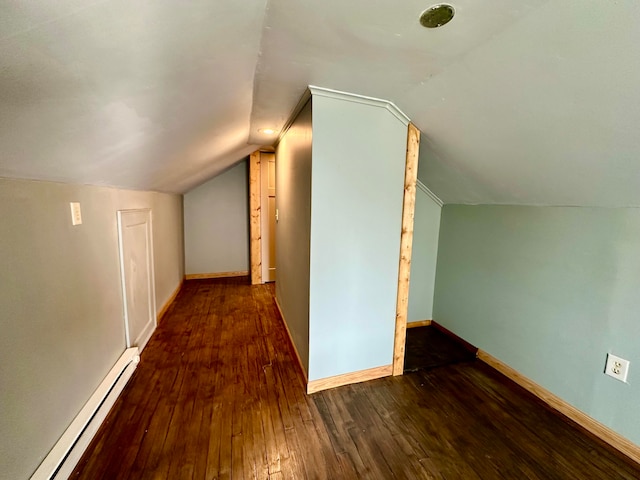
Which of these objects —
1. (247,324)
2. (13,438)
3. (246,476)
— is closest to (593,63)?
(246,476)

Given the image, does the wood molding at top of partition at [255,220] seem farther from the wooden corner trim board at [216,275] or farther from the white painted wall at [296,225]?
the white painted wall at [296,225]

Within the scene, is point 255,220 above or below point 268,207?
below

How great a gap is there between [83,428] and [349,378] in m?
1.62

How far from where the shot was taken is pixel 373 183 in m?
1.92

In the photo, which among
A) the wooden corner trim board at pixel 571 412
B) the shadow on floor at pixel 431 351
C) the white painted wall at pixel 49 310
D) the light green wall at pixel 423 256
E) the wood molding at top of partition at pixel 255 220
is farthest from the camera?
the wood molding at top of partition at pixel 255 220

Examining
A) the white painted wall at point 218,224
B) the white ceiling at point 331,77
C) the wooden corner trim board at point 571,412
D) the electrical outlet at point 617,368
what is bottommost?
the wooden corner trim board at point 571,412

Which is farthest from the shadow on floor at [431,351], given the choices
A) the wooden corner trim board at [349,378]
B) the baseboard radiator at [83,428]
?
the baseboard radiator at [83,428]

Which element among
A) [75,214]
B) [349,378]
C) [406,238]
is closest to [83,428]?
[75,214]

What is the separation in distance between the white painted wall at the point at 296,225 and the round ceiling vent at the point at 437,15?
34.6 inches

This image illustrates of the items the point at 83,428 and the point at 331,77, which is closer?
the point at 83,428

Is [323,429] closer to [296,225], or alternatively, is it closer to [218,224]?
[296,225]

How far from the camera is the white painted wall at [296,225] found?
6.29ft

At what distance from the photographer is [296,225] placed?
2232mm

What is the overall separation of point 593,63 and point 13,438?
8.58 ft
